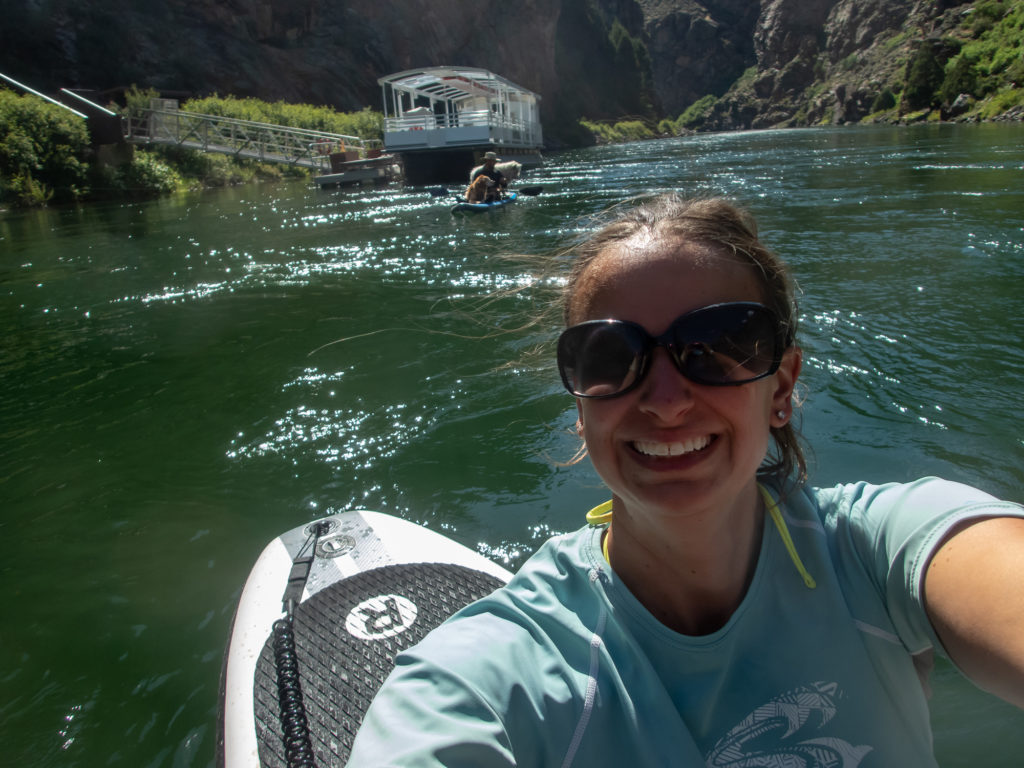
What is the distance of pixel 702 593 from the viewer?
1255 mm

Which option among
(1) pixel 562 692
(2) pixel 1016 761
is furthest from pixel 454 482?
(1) pixel 562 692

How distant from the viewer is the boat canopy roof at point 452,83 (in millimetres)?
28984

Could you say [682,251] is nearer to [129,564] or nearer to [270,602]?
[270,602]

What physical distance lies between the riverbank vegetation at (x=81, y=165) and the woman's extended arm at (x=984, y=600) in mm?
23784

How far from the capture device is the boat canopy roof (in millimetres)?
28984

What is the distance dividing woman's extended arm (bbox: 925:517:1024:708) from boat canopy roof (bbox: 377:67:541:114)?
30110mm

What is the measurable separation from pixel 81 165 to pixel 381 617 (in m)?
24.8

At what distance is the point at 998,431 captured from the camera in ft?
13.2

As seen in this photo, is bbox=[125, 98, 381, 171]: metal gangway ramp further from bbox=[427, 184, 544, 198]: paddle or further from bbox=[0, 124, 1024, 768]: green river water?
bbox=[0, 124, 1024, 768]: green river water

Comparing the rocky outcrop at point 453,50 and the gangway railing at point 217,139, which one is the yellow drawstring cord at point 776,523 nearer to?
the gangway railing at point 217,139

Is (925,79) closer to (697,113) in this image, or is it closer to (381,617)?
(381,617)

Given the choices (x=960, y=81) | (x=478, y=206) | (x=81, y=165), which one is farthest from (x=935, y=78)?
(x=81, y=165)

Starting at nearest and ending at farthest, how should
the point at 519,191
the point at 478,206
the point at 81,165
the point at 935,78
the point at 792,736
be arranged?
the point at 792,736 → the point at 478,206 → the point at 519,191 → the point at 81,165 → the point at 935,78

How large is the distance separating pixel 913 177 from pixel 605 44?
8274cm
